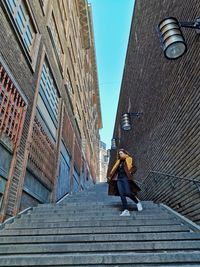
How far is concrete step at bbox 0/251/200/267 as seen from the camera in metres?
2.90

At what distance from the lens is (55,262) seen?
295 cm

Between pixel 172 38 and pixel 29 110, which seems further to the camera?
pixel 29 110

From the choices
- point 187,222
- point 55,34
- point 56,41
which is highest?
point 55,34

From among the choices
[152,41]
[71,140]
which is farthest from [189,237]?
[71,140]

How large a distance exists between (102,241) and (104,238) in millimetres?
58

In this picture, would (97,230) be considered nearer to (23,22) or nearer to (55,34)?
(23,22)

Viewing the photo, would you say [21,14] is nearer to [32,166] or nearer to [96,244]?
[32,166]

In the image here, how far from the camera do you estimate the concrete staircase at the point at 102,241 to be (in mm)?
2938

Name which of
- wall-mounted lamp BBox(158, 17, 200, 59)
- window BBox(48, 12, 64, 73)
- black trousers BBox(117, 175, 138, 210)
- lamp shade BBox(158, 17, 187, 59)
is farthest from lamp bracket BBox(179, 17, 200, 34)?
window BBox(48, 12, 64, 73)

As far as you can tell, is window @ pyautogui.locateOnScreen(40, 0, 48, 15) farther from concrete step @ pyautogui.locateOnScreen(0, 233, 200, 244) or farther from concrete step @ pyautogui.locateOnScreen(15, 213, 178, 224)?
concrete step @ pyautogui.locateOnScreen(0, 233, 200, 244)

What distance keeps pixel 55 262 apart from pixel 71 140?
34.4 ft

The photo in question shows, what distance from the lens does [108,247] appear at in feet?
11.0

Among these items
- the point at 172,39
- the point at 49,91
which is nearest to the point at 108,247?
the point at 172,39

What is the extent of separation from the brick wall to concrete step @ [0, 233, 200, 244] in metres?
0.70
